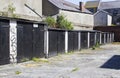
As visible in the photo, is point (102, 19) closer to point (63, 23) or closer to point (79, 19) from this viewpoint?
point (79, 19)

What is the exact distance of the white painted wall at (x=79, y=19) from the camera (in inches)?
2127

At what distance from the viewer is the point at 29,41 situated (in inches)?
698

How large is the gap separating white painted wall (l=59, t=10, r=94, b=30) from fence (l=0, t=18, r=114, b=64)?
92.5ft

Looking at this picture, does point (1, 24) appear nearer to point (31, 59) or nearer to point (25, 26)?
point (25, 26)

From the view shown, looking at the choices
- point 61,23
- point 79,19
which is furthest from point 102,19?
point 61,23

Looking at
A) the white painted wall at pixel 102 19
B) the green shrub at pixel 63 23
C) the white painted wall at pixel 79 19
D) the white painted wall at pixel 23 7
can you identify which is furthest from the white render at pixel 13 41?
the white painted wall at pixel 102 19

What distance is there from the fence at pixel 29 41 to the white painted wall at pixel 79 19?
2818 cm

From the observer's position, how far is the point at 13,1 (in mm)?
35094

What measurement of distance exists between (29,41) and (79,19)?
4180 cm

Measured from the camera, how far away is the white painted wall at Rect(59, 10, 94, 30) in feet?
177

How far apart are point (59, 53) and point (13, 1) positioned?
48.7 feet

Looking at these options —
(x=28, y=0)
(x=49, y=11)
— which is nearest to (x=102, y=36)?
(x=28, y=0)

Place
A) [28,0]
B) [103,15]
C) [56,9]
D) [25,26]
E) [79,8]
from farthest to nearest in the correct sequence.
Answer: [103,15]
[79,8]
[56,9]
[28,0]
[25,26]

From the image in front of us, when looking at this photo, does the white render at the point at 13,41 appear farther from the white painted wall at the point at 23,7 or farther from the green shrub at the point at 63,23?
the green shrub at the point at 63,23
